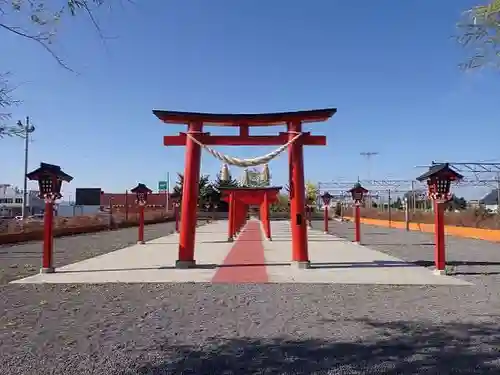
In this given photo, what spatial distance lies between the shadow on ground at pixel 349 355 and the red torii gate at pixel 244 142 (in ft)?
19.6

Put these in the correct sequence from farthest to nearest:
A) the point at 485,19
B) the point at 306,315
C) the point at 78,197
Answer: the point at 78,197
the point at 306,315
the point at 485,19

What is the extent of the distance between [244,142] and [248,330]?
6.73 meters

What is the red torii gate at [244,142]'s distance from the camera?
11562mm

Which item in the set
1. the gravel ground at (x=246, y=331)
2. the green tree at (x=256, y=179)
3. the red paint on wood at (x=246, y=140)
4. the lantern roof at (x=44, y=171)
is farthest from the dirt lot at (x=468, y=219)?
the lantern roof at (x=44, y=171)

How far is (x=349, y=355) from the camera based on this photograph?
4.80 m

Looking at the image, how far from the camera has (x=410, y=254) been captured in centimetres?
1594

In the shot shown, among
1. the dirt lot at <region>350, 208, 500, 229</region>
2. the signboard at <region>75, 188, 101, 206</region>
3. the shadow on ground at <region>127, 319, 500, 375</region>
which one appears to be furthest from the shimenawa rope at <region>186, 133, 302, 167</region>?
the signboard at <region>75, 188, 101, 206</region>

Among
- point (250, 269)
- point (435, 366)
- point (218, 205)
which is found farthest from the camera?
point (218, 205)

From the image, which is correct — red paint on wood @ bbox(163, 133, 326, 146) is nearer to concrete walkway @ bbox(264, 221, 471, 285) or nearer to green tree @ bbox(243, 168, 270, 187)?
concrete walkway @ bbox(264, 221, 471, 285)

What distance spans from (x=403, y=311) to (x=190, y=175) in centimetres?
622

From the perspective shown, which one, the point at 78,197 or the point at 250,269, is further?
the point at 78,197

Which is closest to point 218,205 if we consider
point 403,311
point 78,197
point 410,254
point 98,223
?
point 78,197

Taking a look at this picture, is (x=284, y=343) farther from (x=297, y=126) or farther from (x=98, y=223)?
(x=98, y=223)

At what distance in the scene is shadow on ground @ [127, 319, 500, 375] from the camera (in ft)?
14.3
